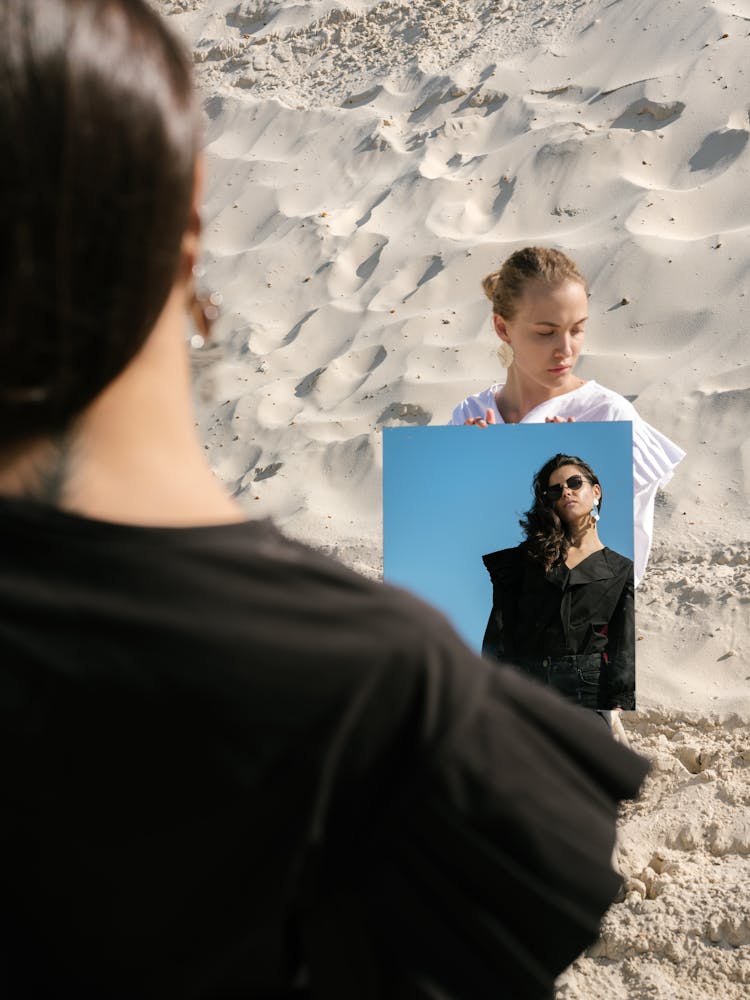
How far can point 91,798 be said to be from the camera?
1.76ft

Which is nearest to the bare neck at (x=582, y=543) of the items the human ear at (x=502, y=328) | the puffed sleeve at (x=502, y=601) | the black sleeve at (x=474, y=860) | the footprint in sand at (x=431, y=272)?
the puffed sleeve at (x=502, y=601)

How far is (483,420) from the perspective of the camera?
7.59 ft

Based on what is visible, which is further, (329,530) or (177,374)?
(329,530)

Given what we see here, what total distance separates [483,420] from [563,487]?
226mm

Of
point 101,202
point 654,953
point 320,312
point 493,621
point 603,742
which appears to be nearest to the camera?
point 101,202

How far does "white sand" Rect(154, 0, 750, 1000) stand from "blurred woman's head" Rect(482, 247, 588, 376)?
0.82 metres

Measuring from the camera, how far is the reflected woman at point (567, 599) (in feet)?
6.98

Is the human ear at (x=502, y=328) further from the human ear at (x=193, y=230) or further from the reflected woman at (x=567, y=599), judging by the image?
the human ear at (x=193, y=230)

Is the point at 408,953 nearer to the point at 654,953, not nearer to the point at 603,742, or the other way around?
the point at 603,742

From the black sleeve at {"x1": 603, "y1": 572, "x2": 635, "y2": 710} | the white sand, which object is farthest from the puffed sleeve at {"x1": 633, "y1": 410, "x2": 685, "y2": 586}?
the white sand

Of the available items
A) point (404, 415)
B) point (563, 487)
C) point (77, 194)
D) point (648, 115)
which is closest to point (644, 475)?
point (563, 487)

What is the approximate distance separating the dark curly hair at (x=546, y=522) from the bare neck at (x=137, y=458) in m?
1.66

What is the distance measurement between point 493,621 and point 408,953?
166 centimetres

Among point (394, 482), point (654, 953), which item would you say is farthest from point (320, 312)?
point (654, 953)
